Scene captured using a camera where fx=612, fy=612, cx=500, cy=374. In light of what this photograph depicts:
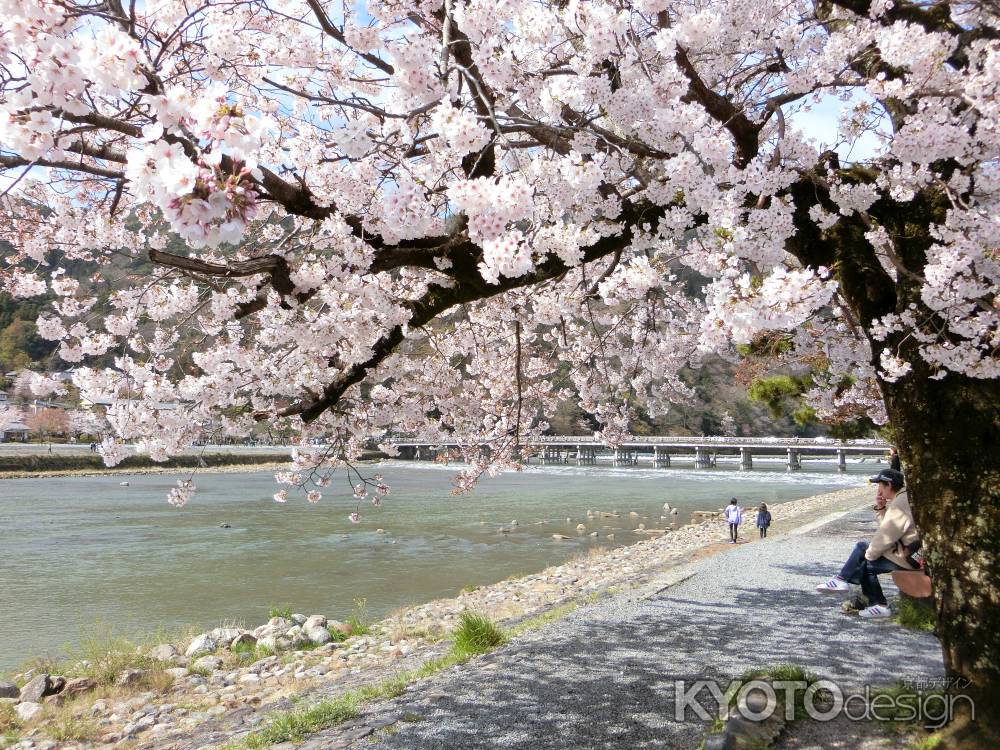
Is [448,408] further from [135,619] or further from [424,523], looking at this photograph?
[424,523]

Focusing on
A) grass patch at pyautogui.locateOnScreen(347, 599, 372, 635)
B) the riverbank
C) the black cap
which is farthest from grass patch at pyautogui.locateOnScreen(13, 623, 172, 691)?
the black cap

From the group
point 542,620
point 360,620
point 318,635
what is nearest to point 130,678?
point 318,635

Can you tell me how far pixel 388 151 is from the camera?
448 cm

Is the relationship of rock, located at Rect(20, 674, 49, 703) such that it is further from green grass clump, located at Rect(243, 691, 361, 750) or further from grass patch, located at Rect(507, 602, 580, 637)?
grass patch, located at Rect(507, 602, 580, 637)

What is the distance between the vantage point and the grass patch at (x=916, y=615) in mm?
5809

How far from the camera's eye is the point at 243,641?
9.50 metres

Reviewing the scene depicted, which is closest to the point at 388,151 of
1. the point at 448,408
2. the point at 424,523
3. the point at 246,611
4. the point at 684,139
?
the point at 684,139

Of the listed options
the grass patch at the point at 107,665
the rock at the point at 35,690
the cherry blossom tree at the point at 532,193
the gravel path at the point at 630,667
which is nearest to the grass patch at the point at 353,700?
the gravel path at the point at 630,667

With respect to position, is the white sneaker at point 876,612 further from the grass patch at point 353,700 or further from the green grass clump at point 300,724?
the green grass clump at point 300,724

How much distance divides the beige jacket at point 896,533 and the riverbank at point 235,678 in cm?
339

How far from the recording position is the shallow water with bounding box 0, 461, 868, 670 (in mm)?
12727

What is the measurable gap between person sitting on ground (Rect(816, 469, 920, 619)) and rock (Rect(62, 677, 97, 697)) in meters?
9.23

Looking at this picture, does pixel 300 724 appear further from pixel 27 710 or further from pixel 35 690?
pixel 35 690

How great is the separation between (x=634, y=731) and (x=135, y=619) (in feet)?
38.4
